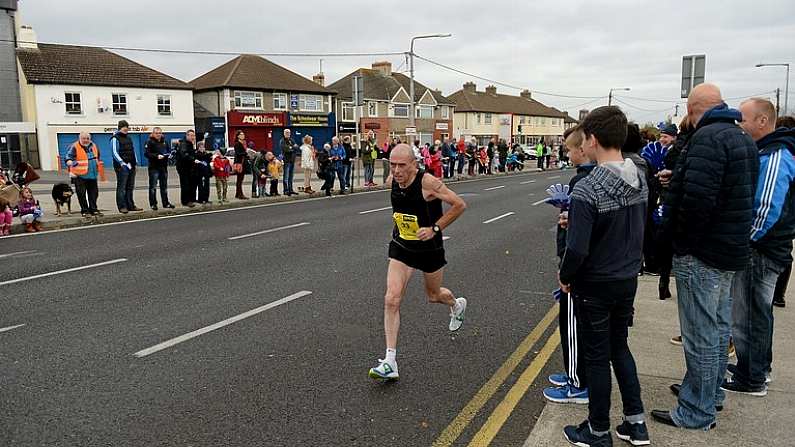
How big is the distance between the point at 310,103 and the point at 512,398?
55.6 meters

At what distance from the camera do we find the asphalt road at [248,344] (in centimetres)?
405

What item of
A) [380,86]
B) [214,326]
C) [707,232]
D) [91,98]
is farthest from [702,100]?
[380,86]

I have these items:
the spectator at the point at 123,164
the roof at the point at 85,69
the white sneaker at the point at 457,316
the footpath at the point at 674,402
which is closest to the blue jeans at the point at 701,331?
the footpath at the point at 674,402

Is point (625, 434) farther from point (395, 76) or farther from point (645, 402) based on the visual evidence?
point (395, 76)

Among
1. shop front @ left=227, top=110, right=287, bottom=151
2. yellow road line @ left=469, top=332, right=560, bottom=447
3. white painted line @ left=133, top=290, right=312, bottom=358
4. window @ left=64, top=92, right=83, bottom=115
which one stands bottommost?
yellow road line @ left=469, top=332, right=560, bottom=447

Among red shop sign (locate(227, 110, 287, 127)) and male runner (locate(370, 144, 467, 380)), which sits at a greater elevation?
red shop sign (locate(227, 110, 287, 127))

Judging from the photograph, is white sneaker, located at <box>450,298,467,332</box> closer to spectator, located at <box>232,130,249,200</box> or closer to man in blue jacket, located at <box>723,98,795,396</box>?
man in blue jacket, located at <box>723,98,795,396</box>

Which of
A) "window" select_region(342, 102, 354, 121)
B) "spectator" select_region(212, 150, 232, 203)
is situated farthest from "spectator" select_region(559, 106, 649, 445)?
"window" select_region(342, 102, 354, 121)

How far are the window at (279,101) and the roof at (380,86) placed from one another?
10.7 metres

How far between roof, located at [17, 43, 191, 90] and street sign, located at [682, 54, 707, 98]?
41.1m

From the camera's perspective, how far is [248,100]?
5344 cm

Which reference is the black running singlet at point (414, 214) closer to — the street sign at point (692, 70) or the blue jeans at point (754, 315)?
the blue jeans at point (754, 315)

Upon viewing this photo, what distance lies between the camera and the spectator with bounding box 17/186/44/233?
12672 millimetres

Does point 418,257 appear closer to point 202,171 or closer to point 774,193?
point 774,193
